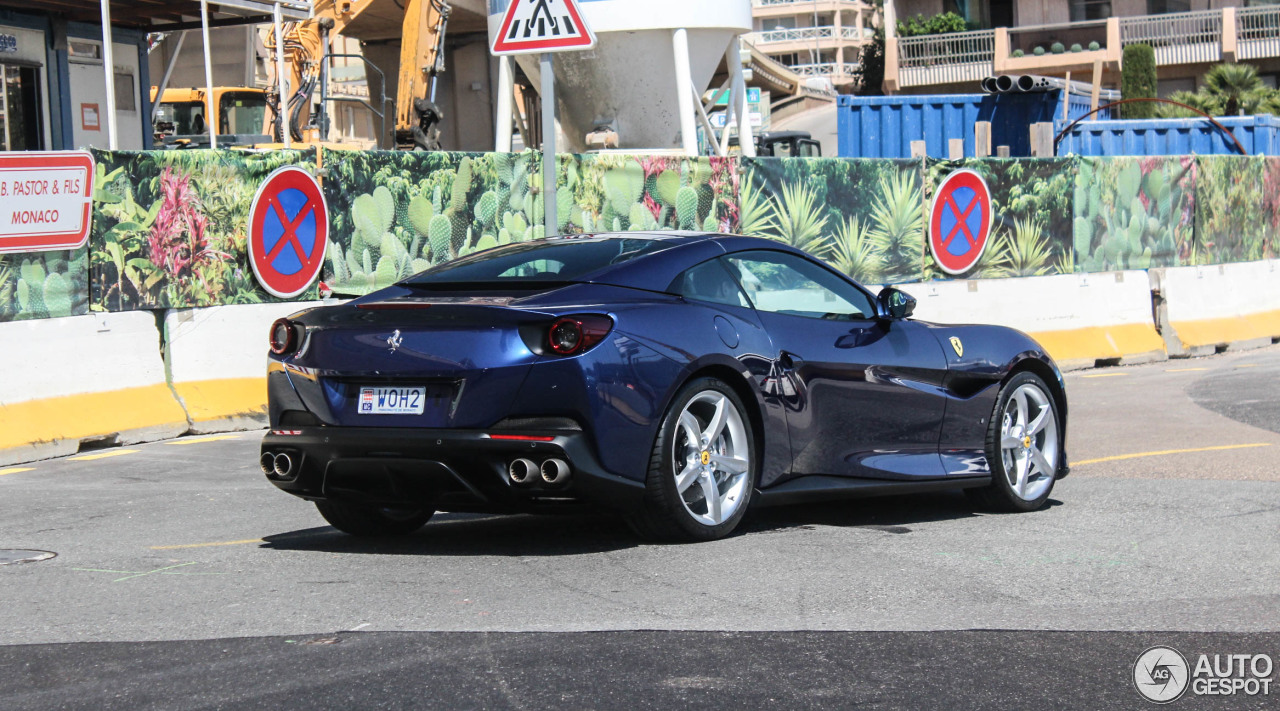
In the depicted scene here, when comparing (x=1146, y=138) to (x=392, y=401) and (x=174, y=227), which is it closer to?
(x=174, y=227)

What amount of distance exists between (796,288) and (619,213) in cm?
714

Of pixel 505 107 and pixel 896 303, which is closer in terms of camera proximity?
pixel 896 303

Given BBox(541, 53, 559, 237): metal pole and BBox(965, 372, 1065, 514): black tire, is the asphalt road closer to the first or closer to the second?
BBox(965, 372, 1065, 514): black tire

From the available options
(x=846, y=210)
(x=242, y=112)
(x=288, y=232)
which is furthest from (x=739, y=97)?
(x=288, y=232)

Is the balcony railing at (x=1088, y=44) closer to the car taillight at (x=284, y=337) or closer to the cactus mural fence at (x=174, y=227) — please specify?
the cactus mural fence at (x=174, y=227)

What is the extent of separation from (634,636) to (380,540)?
227cm

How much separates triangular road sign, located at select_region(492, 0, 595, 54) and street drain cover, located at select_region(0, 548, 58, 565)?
5.01m

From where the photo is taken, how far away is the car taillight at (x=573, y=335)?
19.4 feet

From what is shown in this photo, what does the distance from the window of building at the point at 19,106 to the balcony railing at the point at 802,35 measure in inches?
3868

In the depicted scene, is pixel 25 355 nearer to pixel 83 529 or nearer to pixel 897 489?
pixel 83 529

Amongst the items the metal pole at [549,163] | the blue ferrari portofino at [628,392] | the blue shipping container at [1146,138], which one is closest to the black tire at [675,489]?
the blue ferrari portofino at [628,392]

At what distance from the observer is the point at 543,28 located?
408 inches

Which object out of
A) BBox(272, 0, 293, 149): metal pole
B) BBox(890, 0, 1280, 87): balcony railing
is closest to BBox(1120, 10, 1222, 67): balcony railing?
BBox(890, 0, 1280, 87): balcony railing

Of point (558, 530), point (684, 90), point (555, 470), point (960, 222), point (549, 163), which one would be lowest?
point (558, 530)
